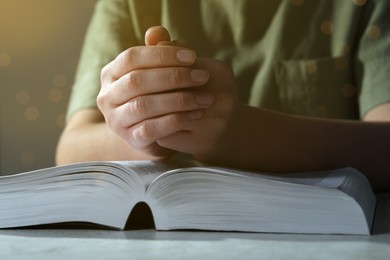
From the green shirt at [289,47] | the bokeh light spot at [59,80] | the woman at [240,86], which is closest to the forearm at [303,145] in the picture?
the woman at [240,86]

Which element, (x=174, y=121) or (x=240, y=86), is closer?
(x=174, y=121)

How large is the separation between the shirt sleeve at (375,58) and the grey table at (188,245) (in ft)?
1.53

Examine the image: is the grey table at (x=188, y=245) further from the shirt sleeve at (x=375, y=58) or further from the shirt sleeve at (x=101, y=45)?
the shirt sleeve at (x=101, y=45)

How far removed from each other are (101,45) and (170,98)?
59 cm

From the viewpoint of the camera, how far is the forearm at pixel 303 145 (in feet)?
2.44

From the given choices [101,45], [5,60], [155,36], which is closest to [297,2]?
[101,45]

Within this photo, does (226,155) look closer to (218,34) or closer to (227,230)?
(227,230)

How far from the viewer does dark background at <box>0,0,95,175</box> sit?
58.1 inches

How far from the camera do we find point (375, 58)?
1058 mm

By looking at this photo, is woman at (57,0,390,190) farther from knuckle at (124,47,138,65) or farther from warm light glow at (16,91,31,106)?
warm light glow at (16,91,31,106)

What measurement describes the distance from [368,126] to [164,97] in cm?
34

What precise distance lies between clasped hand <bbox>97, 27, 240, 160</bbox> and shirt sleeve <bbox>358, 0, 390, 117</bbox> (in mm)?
409

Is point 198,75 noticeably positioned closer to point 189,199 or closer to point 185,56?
point 185,56

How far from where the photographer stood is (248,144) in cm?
75
